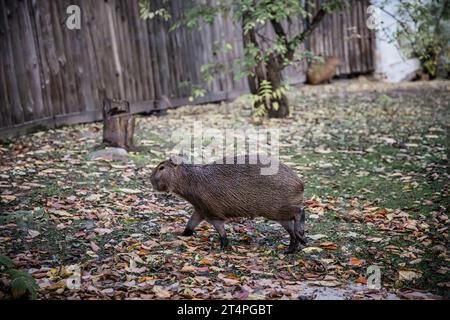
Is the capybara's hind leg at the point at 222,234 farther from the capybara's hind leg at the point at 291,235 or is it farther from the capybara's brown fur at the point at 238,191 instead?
the capybara's hind leg at the point at 291,235

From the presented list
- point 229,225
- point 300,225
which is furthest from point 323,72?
point 300,225

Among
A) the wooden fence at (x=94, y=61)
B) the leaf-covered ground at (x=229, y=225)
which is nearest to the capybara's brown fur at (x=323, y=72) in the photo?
the wooden fence at (x=94, y=61)

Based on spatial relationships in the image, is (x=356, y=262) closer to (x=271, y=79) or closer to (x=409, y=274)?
(x=409, y=274)

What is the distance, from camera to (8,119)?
28.1ft

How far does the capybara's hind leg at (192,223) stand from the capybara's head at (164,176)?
353 millimetres

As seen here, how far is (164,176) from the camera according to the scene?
5148 millimetres

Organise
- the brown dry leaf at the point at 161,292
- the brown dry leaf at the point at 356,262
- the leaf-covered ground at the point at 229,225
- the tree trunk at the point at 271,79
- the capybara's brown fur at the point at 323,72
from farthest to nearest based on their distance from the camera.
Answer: the capybara's brown fur at the point at 323,72 < the tree trunk at the point at 271,79 < the brown dry leaf at the point at 356,262 < the leaf-covered ground at the point at 229,225 < the brown dry leaf at the point at 161,292

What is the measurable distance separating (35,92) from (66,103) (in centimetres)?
73

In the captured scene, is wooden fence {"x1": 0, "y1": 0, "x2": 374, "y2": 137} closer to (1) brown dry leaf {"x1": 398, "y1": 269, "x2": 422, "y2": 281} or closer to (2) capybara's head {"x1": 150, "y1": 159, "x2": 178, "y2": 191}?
(2) capybara's head {"x1": 150, "y1": 159, "x2": 178, "y2": 191}

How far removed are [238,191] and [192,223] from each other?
0.61 meters

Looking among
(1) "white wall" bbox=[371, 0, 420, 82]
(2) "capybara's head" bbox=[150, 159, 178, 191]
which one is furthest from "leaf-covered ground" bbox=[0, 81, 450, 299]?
(1) "white wall" bbox=[371, 0, 420, 82]

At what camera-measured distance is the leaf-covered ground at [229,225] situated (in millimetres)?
4258

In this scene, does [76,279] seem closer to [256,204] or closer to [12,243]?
[12,243]
